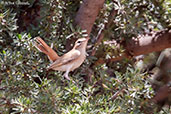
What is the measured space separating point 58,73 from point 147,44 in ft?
3.03

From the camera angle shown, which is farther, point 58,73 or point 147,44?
point 147,44

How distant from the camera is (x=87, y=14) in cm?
266

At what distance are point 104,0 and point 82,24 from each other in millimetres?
257

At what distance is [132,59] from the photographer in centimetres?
298

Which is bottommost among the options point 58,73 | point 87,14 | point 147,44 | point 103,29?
point 147,44

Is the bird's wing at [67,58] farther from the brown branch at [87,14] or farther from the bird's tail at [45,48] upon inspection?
the brown branch at [87,14]

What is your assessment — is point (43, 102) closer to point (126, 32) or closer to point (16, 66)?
point (16, 66)

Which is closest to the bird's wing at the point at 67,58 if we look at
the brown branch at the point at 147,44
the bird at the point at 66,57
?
the bird at the point at 66,57

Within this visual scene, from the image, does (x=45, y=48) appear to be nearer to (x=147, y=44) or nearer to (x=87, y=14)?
(x=87, y=14)

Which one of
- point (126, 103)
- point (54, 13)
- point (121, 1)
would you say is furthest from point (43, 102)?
point (121, 1)

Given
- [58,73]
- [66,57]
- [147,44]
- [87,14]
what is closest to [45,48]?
[66,57]

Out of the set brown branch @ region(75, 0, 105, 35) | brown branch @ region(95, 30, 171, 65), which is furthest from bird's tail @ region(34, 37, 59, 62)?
brown branch @ region(95, 30, 171, 65)

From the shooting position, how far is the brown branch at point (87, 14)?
104 inches

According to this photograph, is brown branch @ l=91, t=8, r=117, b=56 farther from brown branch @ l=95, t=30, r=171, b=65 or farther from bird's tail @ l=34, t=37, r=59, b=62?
bird's tail @ l=34, t=37, r=59, b=62
